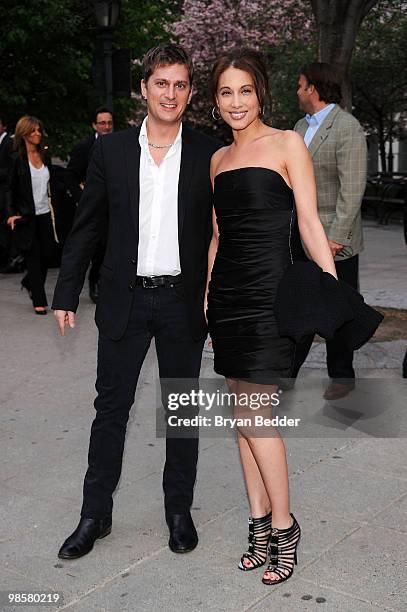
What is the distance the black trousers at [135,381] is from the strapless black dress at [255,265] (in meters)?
0.36

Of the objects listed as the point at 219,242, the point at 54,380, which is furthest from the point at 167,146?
the point at 54,380

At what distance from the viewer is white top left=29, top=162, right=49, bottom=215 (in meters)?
9.76

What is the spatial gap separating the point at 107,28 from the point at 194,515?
833 centimetres

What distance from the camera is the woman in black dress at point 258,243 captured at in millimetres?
3648

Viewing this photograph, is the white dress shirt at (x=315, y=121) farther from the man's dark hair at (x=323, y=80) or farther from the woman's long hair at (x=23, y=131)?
the woman's long hair at (x=23, y=131)

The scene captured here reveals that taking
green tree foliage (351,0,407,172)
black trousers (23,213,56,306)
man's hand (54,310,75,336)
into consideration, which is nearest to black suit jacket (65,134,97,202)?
black trousers (23,213,56,306)

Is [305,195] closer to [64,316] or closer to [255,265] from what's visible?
[255,265]

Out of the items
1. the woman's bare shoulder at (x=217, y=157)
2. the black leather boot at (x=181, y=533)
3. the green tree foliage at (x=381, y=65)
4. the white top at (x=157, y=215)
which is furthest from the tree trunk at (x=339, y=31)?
the green tree foliage at (x=381, y=65)

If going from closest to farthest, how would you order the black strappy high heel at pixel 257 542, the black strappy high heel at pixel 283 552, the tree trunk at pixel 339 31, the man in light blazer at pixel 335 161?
the black strappy high heel at pixel 283 552 → the black strappy high heel at pixel 257 542 → the man in light blazer at pixel 335 161 → the tree trunk at pixel 339 31

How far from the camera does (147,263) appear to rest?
3977 millimetres

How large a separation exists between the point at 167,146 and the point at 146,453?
81.1 inches

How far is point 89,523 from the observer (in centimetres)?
409

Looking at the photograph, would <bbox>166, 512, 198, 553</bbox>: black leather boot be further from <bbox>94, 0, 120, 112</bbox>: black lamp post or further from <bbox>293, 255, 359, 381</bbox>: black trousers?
<bbox>94, 0, 120, 112</bbox>: black lamp post

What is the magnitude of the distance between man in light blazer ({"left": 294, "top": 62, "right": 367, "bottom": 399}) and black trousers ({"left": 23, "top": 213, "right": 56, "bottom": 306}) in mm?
4239
